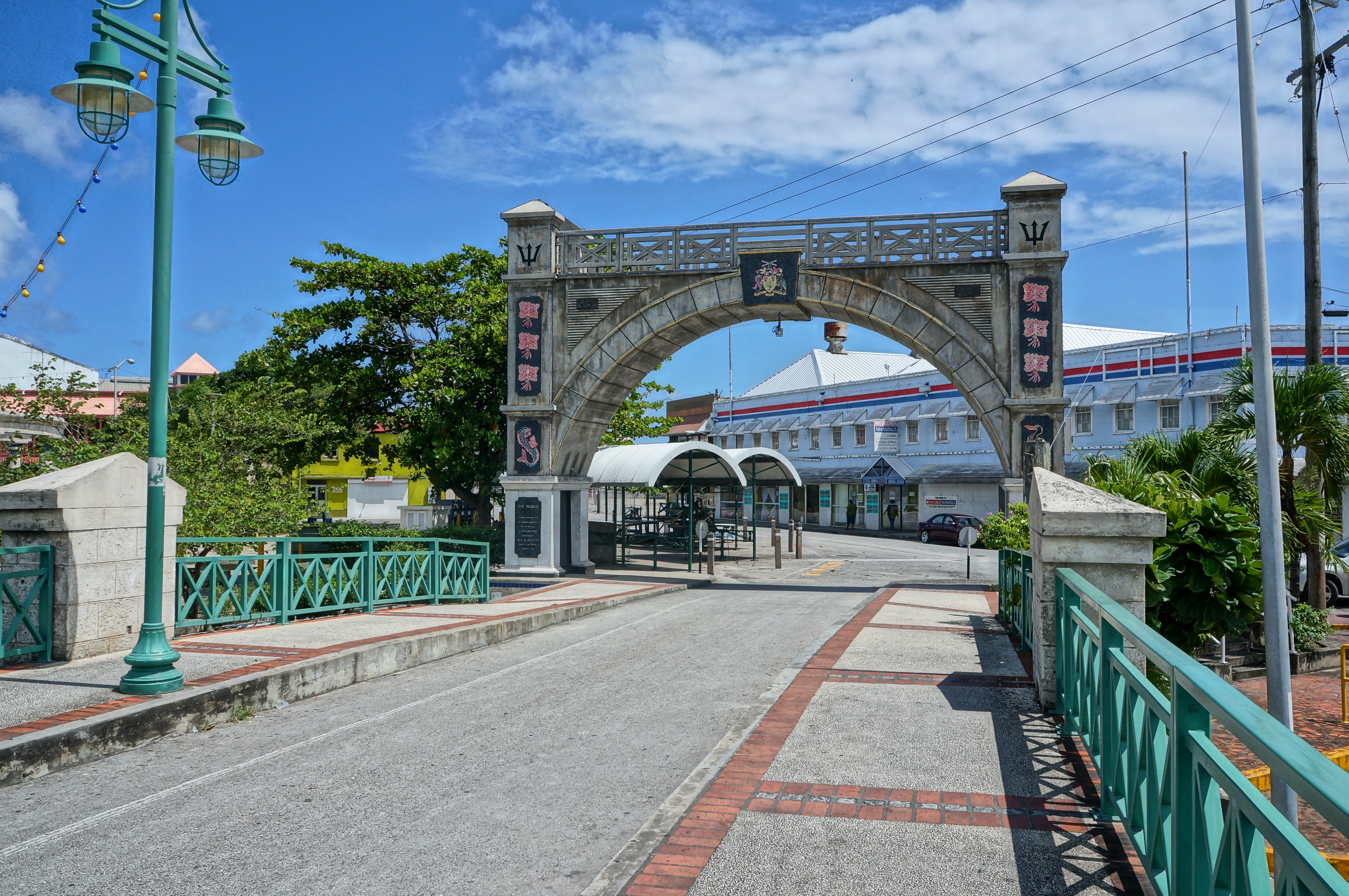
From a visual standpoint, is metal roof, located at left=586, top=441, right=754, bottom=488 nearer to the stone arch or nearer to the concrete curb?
the stone arch

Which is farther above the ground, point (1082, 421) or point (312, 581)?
point (1082, 421)

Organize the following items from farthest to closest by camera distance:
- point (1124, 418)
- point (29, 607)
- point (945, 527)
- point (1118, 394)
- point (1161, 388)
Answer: point (945, 527) → point (1124, 418) → point (1118, 394) → point (1161, 388) → point (29, 607)

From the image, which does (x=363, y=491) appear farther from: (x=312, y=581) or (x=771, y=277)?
(x=312, y=581)

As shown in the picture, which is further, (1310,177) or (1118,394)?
(1118,394)

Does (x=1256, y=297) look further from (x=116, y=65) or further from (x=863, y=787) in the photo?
(x=116, y=65)

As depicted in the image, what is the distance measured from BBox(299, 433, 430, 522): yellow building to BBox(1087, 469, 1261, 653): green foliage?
5789cm

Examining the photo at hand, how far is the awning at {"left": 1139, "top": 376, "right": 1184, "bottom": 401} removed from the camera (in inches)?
1369

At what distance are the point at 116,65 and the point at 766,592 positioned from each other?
663 inches

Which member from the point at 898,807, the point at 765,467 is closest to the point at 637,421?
the point at 765,467

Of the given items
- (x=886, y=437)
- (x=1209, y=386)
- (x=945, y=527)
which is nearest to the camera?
(x=1209, y=386)

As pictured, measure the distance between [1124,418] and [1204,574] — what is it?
32698 mm

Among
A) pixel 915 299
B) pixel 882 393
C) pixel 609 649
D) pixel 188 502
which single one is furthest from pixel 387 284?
pixel 882 393

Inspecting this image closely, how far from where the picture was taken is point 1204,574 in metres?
7.61

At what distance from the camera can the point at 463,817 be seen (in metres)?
5.63
